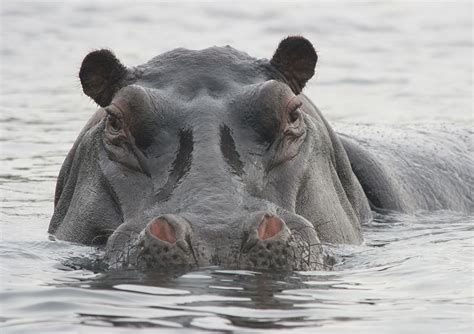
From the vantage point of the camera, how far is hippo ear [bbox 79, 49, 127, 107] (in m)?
9.16

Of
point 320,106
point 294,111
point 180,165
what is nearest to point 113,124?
point 180,165

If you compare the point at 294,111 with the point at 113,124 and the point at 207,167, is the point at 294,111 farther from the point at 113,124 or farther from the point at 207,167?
the point at 113,124

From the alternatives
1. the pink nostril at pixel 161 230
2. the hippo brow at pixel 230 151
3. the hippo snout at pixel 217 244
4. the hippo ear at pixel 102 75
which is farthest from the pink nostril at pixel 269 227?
the hippo ear at pixel 102 75

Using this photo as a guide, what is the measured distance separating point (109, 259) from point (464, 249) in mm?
2829

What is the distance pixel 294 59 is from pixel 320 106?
1181cm

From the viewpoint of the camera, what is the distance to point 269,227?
7520 mm

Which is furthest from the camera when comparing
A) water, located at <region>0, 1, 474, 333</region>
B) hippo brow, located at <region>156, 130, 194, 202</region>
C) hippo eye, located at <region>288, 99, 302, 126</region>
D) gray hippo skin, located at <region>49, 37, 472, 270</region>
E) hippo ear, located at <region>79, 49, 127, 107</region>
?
hippo ear, located at <region>79, 49, 127, 107</region>

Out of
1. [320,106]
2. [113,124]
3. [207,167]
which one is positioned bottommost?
[207,167]

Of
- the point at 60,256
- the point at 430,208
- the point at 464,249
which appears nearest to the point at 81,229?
the point at 60,256

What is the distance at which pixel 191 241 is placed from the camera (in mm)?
7516

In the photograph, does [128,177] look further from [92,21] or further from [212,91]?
[92,21]

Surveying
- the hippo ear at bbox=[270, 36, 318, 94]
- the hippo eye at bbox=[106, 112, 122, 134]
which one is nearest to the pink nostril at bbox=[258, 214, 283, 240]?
the hippo eye at bbox=[106, 112, 122, 134]

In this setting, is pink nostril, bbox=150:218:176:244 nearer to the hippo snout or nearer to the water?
the hippo snout

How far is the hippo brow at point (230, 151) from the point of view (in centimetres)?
830
